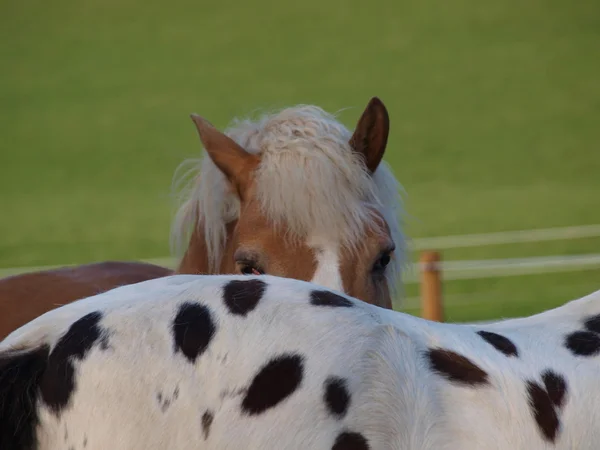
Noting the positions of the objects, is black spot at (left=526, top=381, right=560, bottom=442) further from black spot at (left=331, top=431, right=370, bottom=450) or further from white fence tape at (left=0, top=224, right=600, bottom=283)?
white fence tape at (left=0, top=224, right=600, bottom=283)

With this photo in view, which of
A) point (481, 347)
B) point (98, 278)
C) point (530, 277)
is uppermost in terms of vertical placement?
point (481, 347)

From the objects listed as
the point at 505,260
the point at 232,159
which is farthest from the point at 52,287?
the point at 505,260

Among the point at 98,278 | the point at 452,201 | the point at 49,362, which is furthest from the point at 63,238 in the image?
the point at 49,362

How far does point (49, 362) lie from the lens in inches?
68.7

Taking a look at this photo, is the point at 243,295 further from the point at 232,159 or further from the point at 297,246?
the point at 232,159

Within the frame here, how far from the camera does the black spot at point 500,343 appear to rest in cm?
190

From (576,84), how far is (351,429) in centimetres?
2496

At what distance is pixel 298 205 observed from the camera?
308 cm

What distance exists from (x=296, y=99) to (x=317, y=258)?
848 inches

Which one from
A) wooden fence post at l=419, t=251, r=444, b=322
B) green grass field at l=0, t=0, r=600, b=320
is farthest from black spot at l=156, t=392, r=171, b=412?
green grass field at l=0, t=0, r=600, b=320

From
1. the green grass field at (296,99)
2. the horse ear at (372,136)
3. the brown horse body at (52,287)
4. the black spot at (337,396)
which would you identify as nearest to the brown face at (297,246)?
the horse ear at (372,136)

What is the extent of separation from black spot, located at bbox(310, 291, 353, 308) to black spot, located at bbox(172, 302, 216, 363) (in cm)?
20

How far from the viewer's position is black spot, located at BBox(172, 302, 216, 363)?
5.59 ft

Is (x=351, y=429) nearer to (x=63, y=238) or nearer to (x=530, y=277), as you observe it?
(x=530, y=277)
